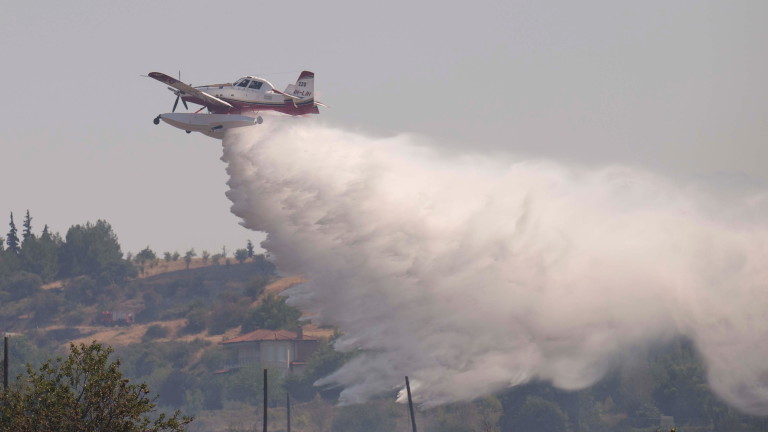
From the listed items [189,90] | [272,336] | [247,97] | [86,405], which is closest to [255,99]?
[247,97]

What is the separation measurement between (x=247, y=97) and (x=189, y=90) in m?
3.28

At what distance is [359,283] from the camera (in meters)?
67.6

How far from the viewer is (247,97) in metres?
67.3

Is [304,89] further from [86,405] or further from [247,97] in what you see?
[86,405]

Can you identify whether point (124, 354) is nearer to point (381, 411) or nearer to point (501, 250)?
point (381, 411)

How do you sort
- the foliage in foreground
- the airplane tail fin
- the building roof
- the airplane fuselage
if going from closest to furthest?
the foliage in foreground < the airplane fuselage < the airplane tail fin < the building roof


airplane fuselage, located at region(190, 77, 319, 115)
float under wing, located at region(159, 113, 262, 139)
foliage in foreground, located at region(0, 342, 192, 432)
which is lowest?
foliage in foreground, located at region(0, 342, 192, 432)

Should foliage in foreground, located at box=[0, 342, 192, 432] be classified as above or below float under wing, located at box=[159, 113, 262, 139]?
below

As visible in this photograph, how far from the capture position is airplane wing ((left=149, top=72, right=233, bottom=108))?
66.3 m

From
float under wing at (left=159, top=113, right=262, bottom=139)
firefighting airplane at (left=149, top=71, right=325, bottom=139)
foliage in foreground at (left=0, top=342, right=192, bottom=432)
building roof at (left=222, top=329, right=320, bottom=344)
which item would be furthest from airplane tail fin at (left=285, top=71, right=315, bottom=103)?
building roof at (left=222, top=329, right=320, bottom=344)

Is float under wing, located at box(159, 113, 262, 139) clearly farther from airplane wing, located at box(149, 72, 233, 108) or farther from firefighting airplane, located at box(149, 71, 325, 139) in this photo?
airplane wing, located at box(149, 72, 233, 108)

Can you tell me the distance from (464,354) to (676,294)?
20.0 meters

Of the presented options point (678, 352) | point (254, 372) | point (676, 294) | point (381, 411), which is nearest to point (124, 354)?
point (254, 372)

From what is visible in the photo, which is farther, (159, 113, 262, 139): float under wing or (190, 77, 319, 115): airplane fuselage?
(190, 77, 319, 115): airplane fuselage
